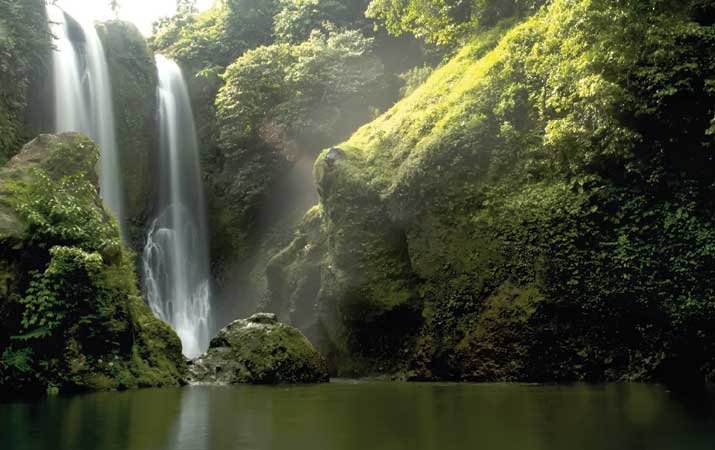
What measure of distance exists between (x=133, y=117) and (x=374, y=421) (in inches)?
829

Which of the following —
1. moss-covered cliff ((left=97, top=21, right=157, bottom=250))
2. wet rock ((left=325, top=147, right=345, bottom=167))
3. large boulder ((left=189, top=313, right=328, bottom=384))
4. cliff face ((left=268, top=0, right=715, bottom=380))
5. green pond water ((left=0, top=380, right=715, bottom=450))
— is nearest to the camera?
green pond water ((left=0, top=380, right=715, bottom=450))

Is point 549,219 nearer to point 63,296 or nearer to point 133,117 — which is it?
point 63,296

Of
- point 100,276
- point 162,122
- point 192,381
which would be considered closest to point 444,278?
point 192,381

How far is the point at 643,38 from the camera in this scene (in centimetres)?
1093

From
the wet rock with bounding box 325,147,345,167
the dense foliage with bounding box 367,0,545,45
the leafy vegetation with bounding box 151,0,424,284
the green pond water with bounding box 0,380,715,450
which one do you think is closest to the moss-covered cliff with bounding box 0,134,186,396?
the green pond water with bounding box 0,380,715,450

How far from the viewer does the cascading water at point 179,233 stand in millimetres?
22078

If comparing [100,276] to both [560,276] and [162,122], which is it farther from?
[162,122]

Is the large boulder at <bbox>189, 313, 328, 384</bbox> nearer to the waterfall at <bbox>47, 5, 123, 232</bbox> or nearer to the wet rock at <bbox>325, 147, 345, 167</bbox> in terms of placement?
the wet rock at <bbox>325, 147, 345, 167</bbox>

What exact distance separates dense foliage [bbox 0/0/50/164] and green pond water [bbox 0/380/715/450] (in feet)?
41.3

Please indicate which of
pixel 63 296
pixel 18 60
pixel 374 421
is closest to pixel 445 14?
pixel 18 60

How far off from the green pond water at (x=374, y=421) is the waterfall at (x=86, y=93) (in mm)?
14838

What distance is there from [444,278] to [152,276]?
13.0 metres

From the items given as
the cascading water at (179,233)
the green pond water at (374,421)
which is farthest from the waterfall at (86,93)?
the green pond water at (374,421)

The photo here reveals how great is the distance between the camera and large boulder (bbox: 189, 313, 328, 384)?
12.2m
